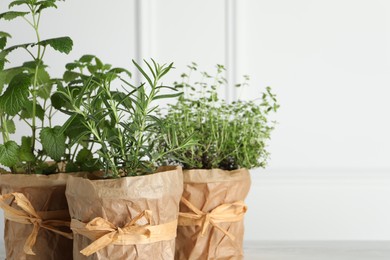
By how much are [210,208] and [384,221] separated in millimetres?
709

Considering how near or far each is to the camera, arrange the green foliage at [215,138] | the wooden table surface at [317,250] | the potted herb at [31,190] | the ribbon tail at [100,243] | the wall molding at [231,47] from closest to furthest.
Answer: the ribbon tail at [100,243] → the potted herb at [31,190] → the green foliage at [215,138] → the wooden table surface at [317,250] → the wall molding at [231,47]

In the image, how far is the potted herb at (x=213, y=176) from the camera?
105 centimetres

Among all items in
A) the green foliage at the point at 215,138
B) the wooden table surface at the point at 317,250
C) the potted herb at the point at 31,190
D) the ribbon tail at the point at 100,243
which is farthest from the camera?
the wooden table surface at the point at 317,250

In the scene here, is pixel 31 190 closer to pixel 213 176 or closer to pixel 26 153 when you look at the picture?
pixel 26 153

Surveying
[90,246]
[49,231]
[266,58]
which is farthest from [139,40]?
[90,246]

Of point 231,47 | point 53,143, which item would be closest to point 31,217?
point 53,143

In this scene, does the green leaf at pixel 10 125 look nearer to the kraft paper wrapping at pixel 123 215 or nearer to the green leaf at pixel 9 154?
the green leaf at pixel 9 154

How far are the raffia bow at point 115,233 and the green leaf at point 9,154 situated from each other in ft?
0.55

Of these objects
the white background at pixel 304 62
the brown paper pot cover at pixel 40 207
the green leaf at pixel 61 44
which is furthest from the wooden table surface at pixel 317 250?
the green leaf at pixel 61 44

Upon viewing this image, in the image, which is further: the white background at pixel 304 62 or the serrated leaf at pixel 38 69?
the white background at pixel 304 62

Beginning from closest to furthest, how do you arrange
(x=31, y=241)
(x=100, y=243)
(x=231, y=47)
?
(x=100, y=243) → (x=31, y=241) → (x=231, y=47)

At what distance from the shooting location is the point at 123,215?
35.1 inches

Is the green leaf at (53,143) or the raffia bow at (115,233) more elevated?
the green leaf at (53,143)

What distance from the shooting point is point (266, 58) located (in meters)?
1.60
